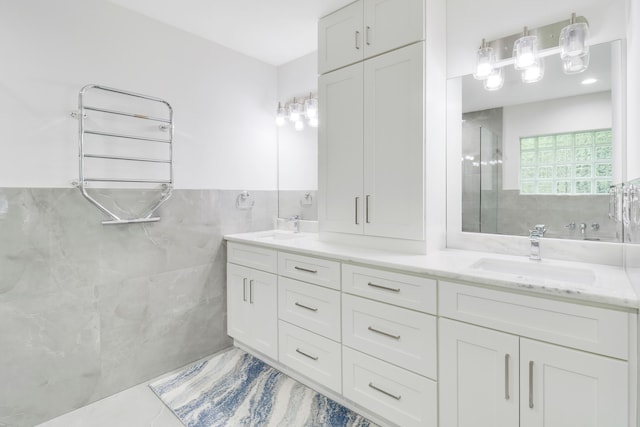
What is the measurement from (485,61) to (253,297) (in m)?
2.17

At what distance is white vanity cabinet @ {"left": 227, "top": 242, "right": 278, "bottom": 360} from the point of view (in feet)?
7.36

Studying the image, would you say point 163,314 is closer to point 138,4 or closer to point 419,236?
point 419,236

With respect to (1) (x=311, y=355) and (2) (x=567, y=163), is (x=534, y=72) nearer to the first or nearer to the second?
(2) (x=567, y=163)

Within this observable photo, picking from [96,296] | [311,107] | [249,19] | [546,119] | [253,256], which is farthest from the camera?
[311,107]

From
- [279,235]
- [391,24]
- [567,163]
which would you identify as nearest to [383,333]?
[567,163]

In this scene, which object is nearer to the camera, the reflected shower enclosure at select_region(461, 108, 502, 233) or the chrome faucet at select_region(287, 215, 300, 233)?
the reflected shower enclosure at select_region(461, 108, 502, 233)

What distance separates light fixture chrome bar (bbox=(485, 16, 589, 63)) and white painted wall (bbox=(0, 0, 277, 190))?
76.1 inches

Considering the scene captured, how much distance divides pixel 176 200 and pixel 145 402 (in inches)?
53.3

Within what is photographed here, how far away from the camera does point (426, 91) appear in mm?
1802

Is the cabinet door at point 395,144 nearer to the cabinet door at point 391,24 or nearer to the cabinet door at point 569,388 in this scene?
the cabinet door at point 391,24

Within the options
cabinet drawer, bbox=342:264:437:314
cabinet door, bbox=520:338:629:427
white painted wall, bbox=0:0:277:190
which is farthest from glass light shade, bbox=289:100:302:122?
cabinet door, bbox=520:338:629:427

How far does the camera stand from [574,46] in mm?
1534

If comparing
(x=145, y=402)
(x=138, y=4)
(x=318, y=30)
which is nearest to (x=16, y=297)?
(x=145, y=402)

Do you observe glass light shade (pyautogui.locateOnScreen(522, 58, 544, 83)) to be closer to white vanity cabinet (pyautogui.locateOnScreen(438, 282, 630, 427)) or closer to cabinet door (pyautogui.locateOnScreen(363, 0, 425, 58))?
cabinet door (pyautogui.locateOnScreen(363, 0, 425, 58))
